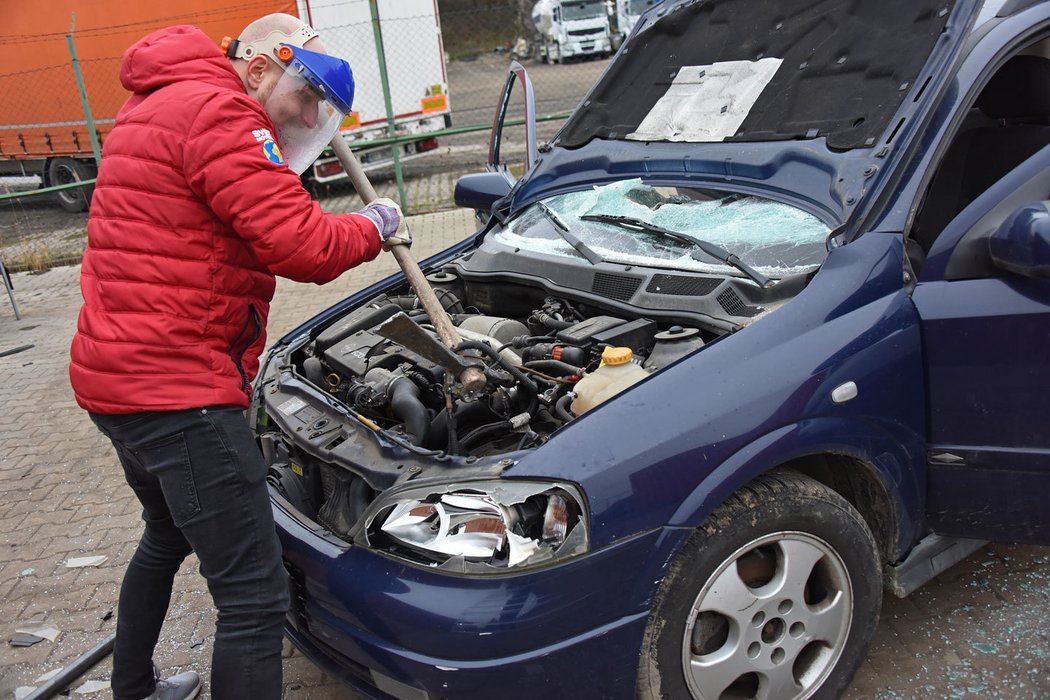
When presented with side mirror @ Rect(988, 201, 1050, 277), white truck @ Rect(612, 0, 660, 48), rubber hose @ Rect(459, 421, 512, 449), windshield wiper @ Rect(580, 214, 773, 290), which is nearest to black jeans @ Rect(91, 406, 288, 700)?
rubber hose @ Rect(459, 421, 512, 449)

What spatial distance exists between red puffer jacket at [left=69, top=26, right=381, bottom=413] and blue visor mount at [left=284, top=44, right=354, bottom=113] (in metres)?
0.17

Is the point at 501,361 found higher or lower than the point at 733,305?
lower

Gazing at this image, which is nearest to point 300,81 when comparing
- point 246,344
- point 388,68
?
point 246,344

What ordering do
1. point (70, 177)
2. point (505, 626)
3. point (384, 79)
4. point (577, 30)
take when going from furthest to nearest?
point (577, 30) → point (70, 177) → point (384, 79) → point (505, 626)

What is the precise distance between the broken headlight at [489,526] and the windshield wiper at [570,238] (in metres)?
1.26

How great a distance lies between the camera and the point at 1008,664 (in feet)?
9.11

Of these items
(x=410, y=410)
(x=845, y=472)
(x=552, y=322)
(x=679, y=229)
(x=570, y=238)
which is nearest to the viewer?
(x=845, y=472)

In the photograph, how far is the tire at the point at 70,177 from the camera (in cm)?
1327

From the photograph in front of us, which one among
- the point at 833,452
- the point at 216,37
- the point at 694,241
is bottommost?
the point at 833,452

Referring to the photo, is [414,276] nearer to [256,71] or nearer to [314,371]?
[314,371]

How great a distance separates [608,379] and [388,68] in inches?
422

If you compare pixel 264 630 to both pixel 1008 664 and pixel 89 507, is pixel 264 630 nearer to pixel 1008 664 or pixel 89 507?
pixel 1008 664

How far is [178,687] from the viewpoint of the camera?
9.89ft

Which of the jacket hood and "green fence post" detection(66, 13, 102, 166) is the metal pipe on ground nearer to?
the jacket hood
